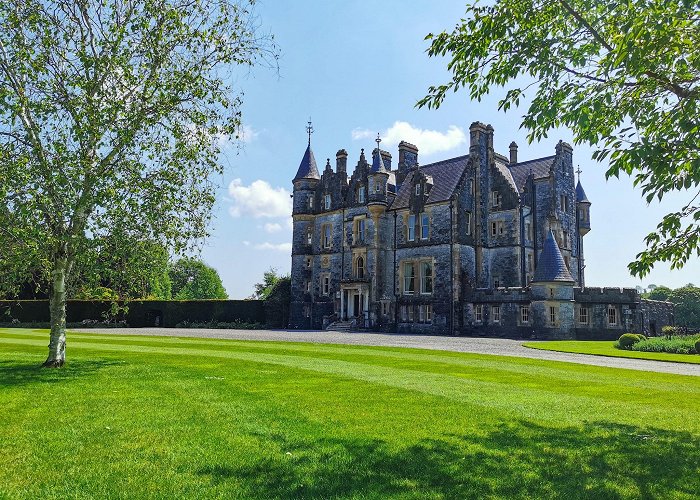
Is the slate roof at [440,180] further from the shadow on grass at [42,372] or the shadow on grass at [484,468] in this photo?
the shadow on grass at [484,468]

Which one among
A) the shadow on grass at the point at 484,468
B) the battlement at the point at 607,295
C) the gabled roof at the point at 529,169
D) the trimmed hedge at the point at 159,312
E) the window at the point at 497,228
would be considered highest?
the gabled roof at the point at 529,169

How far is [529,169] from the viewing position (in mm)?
50219

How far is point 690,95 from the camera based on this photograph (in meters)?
7.11

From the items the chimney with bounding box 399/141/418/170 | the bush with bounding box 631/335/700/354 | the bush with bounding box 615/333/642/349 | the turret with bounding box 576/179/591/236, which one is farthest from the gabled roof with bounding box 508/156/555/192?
the bush with bounding box 631/335/700/354

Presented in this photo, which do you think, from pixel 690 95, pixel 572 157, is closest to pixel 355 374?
pixel 690 95

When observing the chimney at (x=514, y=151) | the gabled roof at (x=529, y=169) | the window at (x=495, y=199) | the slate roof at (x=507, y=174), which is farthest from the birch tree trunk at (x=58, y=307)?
the chimney at (x=514, y=151)

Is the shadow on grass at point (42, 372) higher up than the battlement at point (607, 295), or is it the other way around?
the battlement at point (607, 295)

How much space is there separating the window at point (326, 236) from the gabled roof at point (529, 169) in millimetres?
18285

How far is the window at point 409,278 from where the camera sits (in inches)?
1905

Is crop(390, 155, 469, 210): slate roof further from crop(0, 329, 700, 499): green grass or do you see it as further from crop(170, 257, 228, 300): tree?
crop(170, 257, 228, 300): tree

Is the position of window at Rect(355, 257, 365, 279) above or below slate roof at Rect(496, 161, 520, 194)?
below

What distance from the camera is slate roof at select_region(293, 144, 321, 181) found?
56.8 metres

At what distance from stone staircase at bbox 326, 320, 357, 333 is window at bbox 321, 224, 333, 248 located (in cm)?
953

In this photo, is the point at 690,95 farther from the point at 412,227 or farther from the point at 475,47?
the point at 412,227
